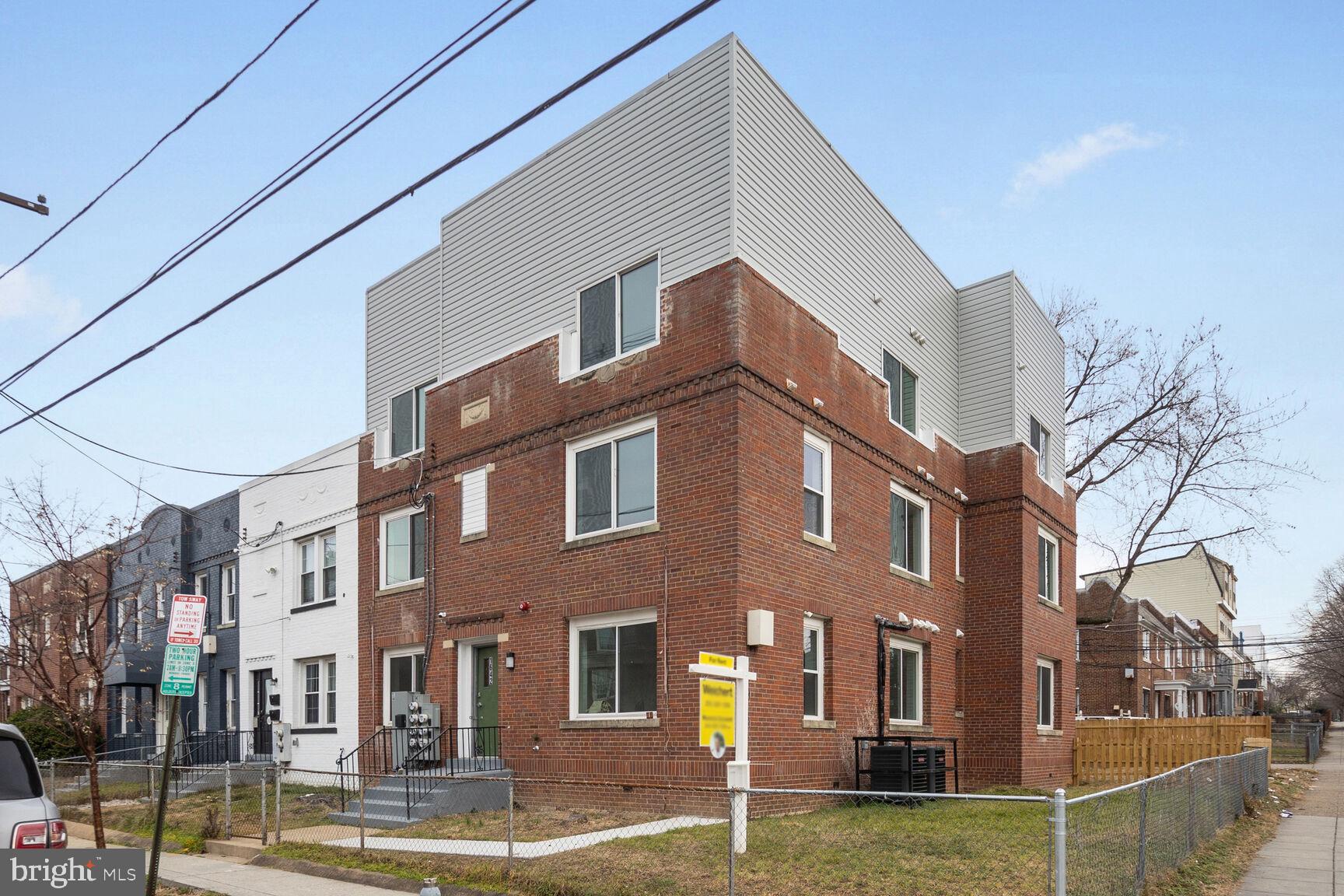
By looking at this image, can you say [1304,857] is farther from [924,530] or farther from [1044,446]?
[1044,446]

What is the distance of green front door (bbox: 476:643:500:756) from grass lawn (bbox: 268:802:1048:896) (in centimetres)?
483

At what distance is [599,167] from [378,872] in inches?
461

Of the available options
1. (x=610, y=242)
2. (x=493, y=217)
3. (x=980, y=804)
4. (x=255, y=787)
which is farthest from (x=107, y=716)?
(x=980, y=804)

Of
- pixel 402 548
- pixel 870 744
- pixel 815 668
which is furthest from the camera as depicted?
pixel 402 548

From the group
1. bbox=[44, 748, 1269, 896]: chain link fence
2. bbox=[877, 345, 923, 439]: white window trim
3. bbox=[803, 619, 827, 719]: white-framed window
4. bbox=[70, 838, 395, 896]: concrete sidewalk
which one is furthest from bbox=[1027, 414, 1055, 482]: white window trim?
bbox=[70, 838, 395, 896]: concrete sidewalk

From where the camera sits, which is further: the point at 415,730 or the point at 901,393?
the point at 901,393

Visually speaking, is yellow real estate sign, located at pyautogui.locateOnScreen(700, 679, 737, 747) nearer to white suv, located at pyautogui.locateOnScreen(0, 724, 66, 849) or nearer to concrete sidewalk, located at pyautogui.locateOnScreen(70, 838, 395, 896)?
concrete sidewalk, located at pyautogui.locateOnScreen(70, 838, 395, 896)

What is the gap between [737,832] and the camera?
40.8 ft

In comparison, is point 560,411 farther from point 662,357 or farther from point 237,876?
point 237,876

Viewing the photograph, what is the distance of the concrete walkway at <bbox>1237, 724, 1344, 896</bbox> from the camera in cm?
1274

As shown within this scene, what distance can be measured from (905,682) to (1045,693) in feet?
21.2

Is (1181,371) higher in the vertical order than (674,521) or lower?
higher

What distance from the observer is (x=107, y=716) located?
34.0 meters

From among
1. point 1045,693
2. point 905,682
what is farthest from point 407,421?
point 1045,693
